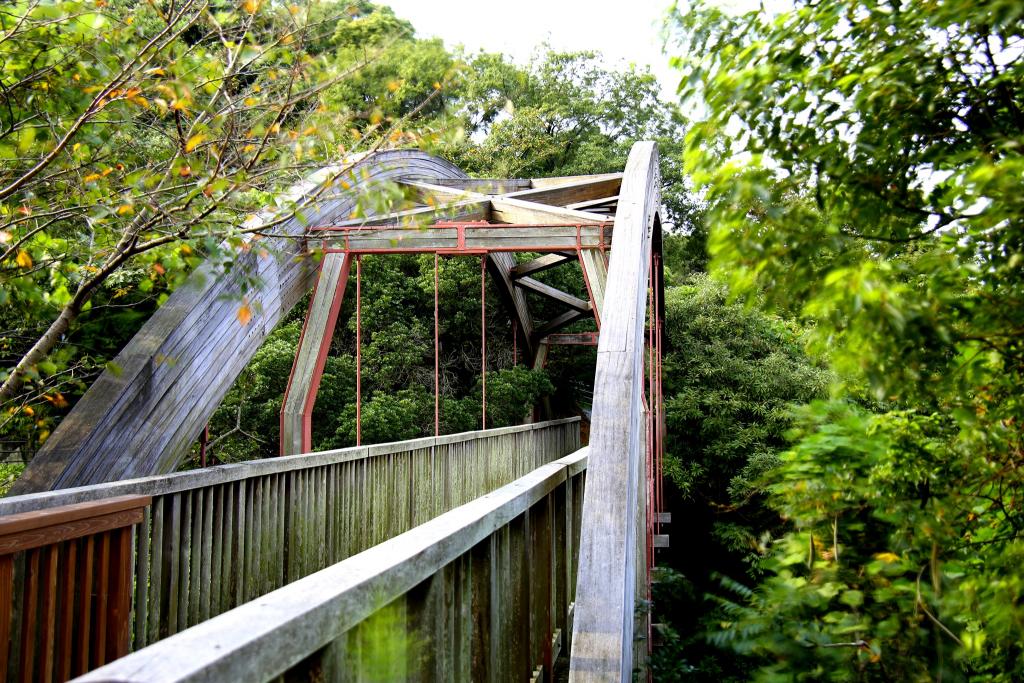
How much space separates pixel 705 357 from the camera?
1197 cm

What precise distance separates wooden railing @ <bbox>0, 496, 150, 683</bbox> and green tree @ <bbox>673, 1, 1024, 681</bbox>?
180cm

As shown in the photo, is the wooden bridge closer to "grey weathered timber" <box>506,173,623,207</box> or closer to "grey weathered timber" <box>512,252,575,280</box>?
"grey weathered timber" <box>506,173,623,207</box>

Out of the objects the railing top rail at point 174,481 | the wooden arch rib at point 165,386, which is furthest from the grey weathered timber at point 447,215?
the railing top rail at point 174,481

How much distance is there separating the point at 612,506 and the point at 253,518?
189 centimetres

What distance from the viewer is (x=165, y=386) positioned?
12.2ft

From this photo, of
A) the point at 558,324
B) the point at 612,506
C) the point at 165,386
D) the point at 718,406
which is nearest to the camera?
the point at 612,506

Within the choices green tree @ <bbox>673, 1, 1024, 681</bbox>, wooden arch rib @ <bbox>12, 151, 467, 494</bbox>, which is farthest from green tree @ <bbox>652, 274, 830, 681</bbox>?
green tree @ <bbox>673, 1, 1024, 681</bbox>

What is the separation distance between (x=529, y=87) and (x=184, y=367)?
19.6 m

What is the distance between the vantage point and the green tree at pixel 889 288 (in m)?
1.35

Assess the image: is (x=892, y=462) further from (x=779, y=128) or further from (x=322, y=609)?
(x=322, y=609)

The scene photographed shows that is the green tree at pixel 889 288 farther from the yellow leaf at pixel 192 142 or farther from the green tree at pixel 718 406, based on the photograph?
the green tree at pixel 718 406

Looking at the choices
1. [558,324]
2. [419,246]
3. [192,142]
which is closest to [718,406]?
[558,324]

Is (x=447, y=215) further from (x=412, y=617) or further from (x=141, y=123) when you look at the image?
(x=412, y=617)

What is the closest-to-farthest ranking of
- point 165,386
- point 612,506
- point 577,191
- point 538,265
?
point 612,506, point 165,386, point 577,191, point 538,265
